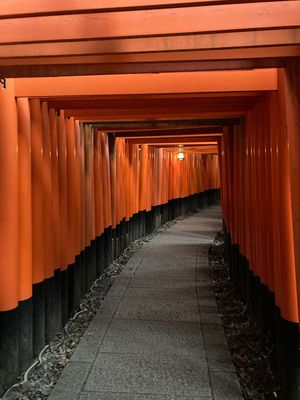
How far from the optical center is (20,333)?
4.00m

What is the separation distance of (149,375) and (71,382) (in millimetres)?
764

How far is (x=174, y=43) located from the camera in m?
2.63

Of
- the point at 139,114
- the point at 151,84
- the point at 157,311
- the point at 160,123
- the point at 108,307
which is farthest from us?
the point at 160,123

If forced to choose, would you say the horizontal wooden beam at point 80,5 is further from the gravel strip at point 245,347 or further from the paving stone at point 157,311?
the paving stone at point 157,311

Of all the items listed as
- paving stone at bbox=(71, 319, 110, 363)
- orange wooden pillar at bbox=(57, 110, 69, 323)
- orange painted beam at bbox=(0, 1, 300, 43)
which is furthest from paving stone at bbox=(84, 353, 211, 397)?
orange painted beam at bbox=(0, 1, 300, 43)

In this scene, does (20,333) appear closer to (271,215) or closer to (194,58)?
(271,215)

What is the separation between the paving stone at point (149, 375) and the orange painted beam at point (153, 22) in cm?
305

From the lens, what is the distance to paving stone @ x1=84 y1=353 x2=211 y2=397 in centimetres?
371

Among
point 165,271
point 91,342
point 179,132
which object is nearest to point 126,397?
point 91,342

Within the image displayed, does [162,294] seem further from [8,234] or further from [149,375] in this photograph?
[8,234]

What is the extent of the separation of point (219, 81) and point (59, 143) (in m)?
2.28

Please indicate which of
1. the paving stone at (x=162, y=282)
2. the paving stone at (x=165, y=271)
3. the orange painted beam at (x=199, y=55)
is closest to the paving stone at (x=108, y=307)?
the paving stone at (x=162, y=282)

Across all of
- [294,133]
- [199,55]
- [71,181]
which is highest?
[199,55]

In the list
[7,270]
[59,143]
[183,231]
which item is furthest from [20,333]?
[183,231]
